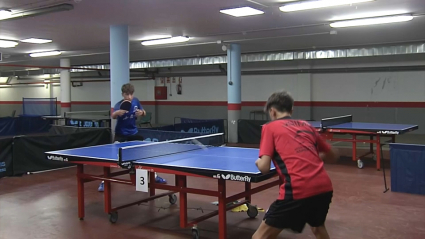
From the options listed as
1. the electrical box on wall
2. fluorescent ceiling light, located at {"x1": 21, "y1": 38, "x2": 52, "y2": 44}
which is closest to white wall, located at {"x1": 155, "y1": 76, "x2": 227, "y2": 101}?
the electrical box on wall

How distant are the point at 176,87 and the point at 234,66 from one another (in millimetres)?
7977

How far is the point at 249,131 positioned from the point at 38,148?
7.37 metres

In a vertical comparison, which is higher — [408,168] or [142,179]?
[142,179]

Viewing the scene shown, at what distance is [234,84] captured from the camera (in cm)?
1487

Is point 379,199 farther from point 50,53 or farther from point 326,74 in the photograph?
point 50,53

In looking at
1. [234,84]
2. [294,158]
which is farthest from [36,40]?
[294,158]

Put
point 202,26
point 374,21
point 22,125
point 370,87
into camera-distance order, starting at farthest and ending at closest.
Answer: point 22,125 < point 370,87 < point 202,26 < point 374,21

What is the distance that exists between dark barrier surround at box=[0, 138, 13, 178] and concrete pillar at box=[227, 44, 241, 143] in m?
7.81

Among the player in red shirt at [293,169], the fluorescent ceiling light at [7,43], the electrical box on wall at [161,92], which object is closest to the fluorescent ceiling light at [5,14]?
the fluorescent ceiling light at [7,43]

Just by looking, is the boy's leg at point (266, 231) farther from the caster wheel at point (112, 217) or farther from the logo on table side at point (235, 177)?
the caster wheel at point (112, 217)

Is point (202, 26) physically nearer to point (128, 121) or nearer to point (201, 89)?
point (128, 121)

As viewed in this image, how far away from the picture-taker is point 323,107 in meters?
18.0

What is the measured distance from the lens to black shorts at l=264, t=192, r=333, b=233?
320 centimetres

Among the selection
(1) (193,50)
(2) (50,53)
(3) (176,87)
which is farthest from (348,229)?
(3) (176,87)
